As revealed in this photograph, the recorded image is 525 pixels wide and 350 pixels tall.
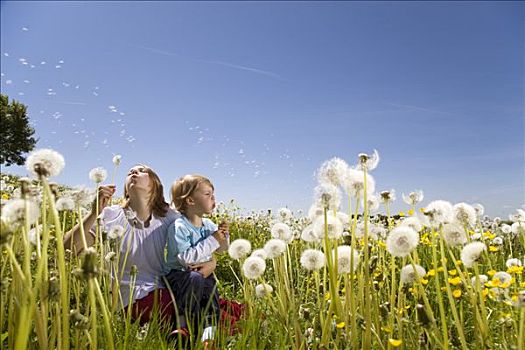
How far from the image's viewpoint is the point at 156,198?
14.8 feet

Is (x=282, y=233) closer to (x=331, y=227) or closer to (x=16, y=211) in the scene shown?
(x=331, y=227)

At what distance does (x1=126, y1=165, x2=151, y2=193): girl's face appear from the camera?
14.3 feet

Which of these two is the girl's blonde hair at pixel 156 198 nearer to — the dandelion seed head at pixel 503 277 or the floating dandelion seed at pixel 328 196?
the floating dandelion seed at pixel 328 196

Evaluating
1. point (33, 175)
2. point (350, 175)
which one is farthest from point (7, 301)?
point (350, 175)

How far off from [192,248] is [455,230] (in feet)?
7.80

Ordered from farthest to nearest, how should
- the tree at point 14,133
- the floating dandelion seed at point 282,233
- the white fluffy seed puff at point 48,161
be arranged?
the tree at point 14,133 < the floating dandelion seed at point 282,233 < the white fluffy seed puff at point 48,161

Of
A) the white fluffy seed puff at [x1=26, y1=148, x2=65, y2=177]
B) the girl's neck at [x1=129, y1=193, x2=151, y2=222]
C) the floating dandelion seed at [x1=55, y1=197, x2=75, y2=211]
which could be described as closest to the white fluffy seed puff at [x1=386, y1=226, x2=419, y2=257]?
the white fluffy seed puff at [x1=26, y1=148, x2=65, y2=177]

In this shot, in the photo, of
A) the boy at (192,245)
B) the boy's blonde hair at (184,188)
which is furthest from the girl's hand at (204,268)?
the boy's blonde hair at (184,188)

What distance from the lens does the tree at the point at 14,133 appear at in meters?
33.8

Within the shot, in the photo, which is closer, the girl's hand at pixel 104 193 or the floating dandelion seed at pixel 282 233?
the floating dandelion seed at pixel 282 233

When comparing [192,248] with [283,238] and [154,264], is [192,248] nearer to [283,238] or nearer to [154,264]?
[154,264]

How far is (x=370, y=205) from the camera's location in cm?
244

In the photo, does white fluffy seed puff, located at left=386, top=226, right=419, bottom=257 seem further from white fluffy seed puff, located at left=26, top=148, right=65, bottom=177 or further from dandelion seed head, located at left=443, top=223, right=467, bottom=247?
white fluffy seed puff, located at left=26, top=148, right=65, bottom=177

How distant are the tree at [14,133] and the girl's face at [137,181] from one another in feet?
107
